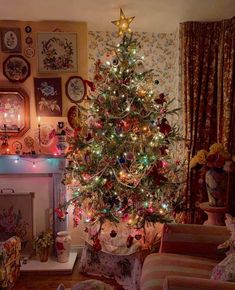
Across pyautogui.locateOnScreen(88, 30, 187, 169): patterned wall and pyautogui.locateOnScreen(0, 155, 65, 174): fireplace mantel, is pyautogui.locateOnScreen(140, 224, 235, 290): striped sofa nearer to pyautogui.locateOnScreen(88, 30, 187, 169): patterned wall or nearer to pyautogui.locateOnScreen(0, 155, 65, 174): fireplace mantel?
pyautogui.locateOnScreen(0, 155, 65, 174): fireplace mantel

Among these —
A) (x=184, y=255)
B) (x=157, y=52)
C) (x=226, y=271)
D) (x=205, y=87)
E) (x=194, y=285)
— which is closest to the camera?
(x=194, y=285)

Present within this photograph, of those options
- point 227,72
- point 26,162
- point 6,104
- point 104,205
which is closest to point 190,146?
point 227,72

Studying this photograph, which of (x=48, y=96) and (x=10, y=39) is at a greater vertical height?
(x=10, y=39)

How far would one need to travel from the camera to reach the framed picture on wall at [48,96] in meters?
3.56

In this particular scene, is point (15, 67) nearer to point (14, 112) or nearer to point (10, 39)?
point (10, 39)

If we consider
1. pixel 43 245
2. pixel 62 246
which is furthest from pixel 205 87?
pixel 43 245

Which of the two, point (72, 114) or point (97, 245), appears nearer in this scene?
point (97, 245)

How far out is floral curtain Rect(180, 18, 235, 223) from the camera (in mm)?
3469

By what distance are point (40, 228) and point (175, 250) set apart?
5.61 feet

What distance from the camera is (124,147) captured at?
3055mm

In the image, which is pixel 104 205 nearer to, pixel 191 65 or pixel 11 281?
pixel 11 281

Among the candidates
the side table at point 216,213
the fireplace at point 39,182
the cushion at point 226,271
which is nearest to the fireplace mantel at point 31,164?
the fireplace at point 39,182

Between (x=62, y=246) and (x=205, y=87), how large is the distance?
2319mm

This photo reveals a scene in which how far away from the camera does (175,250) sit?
2578mm
